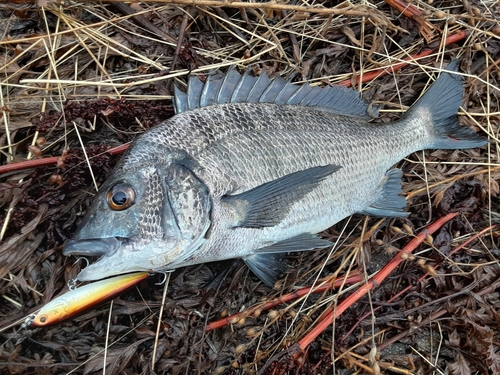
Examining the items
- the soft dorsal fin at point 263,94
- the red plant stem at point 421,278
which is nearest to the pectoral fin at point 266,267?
the red plant stem at point 421,278

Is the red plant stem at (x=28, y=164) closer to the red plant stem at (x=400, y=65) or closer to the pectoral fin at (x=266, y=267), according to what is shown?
the pectoral fin at (x=266, y=267)

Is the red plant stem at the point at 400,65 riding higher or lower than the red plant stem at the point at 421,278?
higher

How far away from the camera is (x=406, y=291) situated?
2.69 meters

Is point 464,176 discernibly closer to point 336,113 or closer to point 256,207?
point 336,113

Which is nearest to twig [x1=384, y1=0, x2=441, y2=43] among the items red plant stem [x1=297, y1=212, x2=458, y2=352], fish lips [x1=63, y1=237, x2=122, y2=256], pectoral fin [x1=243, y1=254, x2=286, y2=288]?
red plant stem [x1=297, y1=212, x2=458, y2=352]

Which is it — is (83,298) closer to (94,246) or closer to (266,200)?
(94,246)

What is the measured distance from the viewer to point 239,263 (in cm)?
257

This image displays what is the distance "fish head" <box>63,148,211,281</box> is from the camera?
186cm

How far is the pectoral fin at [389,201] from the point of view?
2623mm

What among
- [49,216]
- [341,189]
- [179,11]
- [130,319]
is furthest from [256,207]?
[179,11]

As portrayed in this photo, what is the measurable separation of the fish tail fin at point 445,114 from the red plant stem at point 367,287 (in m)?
0.51

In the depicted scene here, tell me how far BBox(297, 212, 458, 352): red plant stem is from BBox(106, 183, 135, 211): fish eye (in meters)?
1.29

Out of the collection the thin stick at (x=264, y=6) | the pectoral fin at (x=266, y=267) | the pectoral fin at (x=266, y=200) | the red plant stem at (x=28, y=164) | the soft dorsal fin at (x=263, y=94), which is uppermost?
the thin stick at (x=264, y=6)

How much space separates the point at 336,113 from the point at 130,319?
6.06 feet
